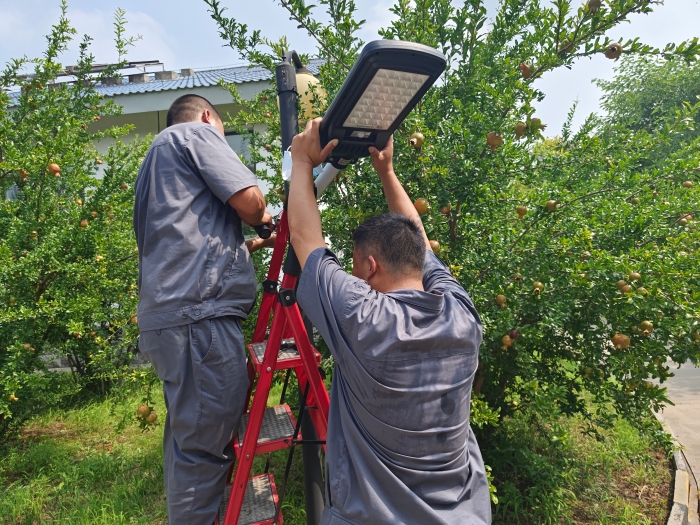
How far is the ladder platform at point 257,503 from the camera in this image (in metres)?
1.78

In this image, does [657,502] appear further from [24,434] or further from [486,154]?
[24,434]

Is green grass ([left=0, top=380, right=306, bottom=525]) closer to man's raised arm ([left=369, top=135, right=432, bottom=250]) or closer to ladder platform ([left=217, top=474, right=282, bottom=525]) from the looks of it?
ladder platform ([left=217, top=474, right=282, bottom=525])

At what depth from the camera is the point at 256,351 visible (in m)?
1.93

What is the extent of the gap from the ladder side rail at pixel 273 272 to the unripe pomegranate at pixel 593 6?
6.08 ft

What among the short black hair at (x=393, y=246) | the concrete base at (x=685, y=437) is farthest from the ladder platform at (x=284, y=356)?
the concrete base at (x=685, y=437)

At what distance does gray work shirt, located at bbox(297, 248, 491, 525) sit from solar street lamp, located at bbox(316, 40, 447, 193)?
0.43 metres

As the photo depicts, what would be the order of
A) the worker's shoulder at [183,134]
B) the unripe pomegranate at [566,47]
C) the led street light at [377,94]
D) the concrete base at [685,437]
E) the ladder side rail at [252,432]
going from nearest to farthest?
the led street light at [377,94], the ladder side rail at [252,432], the worker's shoulder at [183,134], the unripe pomegranate at [566,47], the concrete base at [685,437]

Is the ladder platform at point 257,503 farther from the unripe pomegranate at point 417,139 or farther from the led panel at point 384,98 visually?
the unripe pomegranate at point 417,139

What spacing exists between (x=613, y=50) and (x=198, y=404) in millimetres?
2530

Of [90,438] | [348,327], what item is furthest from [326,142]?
[90,438]

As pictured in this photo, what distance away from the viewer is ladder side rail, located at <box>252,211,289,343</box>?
74.2 inches


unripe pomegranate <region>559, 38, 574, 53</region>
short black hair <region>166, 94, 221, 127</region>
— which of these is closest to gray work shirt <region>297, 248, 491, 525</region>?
short black hair <region>166, 94, 221, 127</region>

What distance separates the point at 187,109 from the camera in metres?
2.18

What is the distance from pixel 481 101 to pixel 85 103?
13.7ft
